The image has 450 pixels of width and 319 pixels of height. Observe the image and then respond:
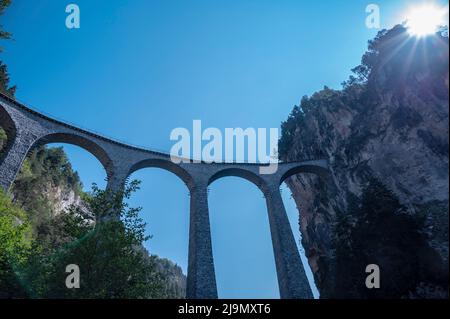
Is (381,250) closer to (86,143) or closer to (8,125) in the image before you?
(86,143)

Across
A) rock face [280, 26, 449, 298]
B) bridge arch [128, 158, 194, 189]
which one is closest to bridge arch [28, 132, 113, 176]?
bridge arch [128, 158, 194, 189]

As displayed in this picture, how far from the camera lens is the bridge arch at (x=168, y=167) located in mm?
31703

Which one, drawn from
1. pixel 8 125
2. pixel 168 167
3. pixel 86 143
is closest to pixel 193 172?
pixel 168 167

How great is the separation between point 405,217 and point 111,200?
19.8 m

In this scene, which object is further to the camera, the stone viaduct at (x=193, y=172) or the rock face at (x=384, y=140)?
the stone viaduct at (x=193, y=172)

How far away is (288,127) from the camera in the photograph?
4472cm

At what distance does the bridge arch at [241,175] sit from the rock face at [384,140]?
7349 millimetres

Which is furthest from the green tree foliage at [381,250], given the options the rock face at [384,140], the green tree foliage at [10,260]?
the green tree foliage at [10,260]

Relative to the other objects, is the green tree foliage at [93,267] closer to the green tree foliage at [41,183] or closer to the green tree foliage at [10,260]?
the green tree foliage at [10,260]

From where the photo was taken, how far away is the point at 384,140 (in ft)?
84.3

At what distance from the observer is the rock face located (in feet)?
59.4

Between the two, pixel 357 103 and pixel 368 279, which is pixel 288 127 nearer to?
pixel 357 103

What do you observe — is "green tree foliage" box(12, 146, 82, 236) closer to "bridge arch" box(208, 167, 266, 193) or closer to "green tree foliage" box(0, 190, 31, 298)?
"green tree foliage" box(0, 190, 31, 298)

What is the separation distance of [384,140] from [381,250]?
9899mm
